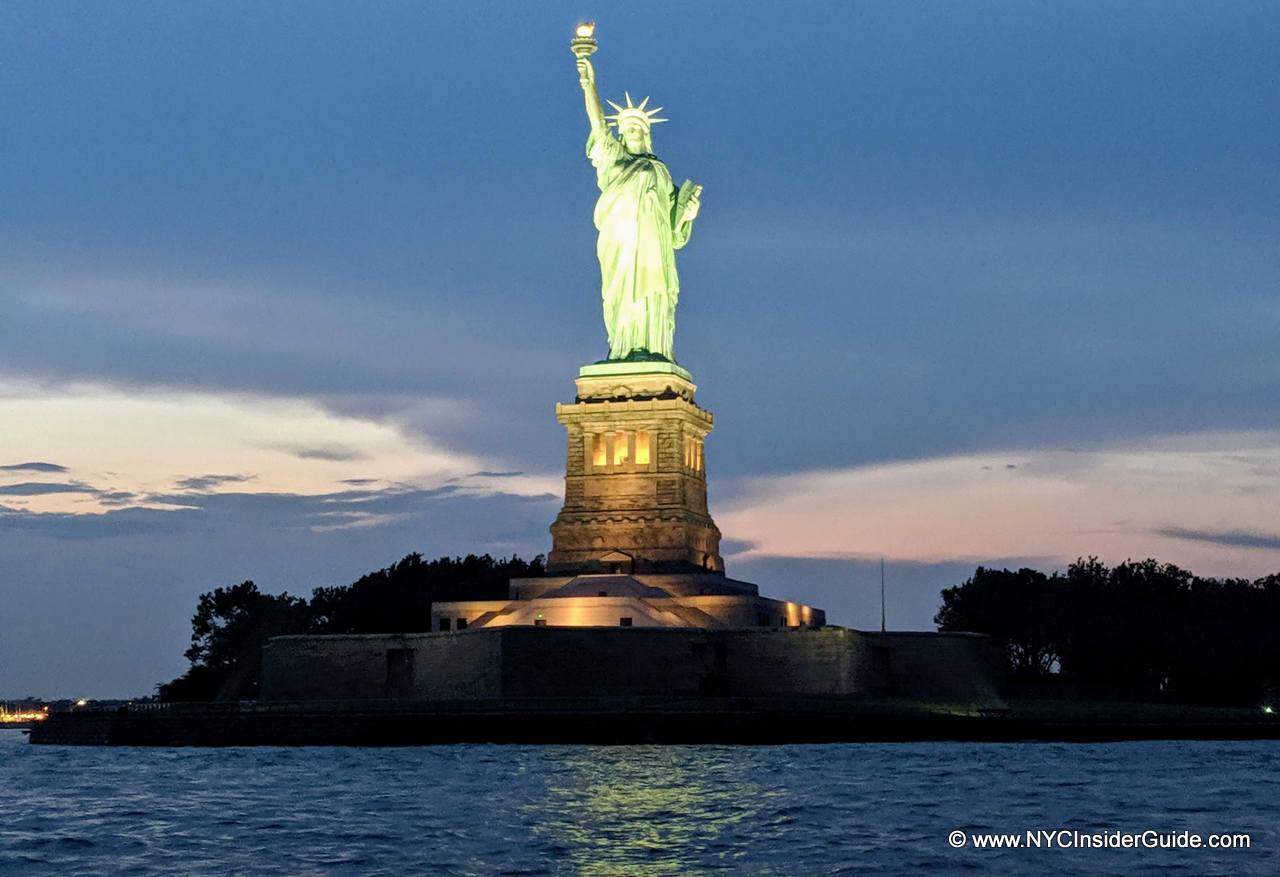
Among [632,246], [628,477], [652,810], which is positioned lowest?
[652,810]

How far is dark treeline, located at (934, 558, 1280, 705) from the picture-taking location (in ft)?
281

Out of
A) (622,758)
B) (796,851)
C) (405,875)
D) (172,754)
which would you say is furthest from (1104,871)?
(172,754)

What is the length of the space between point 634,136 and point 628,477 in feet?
36.7

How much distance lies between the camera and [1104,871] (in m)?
29.7

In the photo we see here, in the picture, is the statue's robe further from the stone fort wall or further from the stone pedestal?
the stone fort wall

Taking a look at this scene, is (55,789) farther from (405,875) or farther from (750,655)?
(750,655)

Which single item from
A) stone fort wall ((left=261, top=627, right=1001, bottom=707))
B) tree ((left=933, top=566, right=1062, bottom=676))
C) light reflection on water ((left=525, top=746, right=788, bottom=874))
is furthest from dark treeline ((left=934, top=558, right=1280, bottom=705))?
light reflection on water ((left=525, top=746, right=788, bottom=874))

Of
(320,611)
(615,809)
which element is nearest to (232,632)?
(320,611)

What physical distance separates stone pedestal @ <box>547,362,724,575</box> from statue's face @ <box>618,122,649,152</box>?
284 inches

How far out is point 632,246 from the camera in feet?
229

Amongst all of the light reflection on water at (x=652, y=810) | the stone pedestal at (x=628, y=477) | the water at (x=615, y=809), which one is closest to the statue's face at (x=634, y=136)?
the stone pedestal at (x=628, y=477)

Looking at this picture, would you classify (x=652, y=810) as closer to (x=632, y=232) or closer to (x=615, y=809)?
(x=615, y=809)

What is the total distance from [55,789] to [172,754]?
10847 millimetres

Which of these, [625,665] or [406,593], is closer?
[625,665]
